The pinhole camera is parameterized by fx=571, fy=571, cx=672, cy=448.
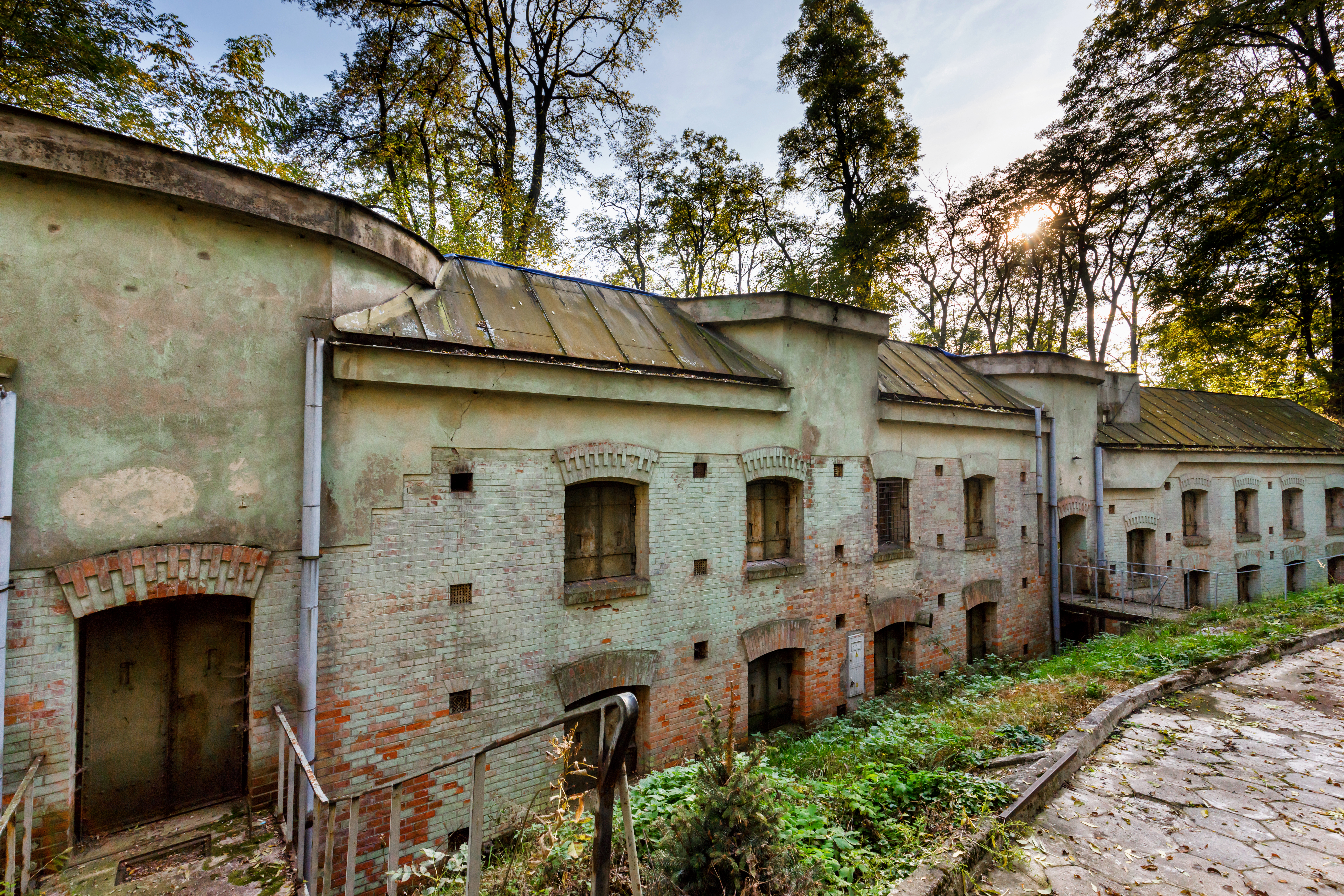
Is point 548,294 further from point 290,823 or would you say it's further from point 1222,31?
point 1222,31

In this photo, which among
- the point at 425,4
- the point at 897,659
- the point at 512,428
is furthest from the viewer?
the point at 425,4

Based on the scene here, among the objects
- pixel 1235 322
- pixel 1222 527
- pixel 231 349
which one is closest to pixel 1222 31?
pixel 1235 322

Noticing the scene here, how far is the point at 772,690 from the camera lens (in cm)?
798

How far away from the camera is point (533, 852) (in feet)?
12.0

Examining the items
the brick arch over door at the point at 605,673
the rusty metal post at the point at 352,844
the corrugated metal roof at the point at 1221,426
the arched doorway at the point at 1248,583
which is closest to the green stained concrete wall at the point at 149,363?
the rusty metal post at the point at 352,844

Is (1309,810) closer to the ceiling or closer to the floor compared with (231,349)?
closer to the floor

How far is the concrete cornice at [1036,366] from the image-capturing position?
12.0 metres

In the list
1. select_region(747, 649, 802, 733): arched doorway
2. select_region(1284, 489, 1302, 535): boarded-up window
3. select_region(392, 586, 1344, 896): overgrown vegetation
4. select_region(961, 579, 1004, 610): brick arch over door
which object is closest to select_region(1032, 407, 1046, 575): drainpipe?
select_region(961, 579, 1004, 610): brick arch over door

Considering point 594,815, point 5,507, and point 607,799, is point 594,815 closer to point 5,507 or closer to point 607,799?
point 607,799

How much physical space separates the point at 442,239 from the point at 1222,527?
2116 cm

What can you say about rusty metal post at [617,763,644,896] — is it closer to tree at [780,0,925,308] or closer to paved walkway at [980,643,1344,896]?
paved walkway at [980,643,1344,896]

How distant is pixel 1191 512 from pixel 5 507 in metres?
20.8

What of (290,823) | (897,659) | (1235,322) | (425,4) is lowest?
(897,659)

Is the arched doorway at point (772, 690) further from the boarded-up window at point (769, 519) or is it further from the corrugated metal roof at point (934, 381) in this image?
the corrugated metal roof at point (934, 381)
